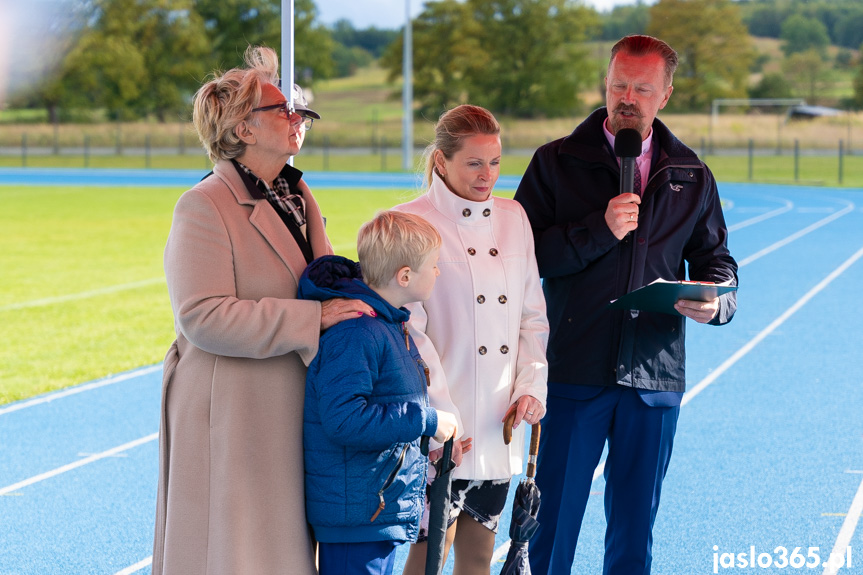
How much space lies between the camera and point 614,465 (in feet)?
12.6

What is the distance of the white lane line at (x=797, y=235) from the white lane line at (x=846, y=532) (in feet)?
27.3

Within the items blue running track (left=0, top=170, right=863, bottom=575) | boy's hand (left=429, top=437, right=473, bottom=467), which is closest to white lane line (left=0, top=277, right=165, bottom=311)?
blue running track (left=0, top=170, right=863, bottom=575)

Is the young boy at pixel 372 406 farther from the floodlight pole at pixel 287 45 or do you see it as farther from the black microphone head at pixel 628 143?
the floodlight pole at pixel 287 45

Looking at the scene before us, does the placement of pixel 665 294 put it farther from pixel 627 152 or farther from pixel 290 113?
pixel 290 113

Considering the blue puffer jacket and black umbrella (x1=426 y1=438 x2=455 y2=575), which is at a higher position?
the blue puffer jacket

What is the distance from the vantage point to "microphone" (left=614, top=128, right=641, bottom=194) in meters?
3.51

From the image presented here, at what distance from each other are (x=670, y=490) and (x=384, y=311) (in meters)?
3.42

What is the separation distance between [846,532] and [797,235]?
15.0 m

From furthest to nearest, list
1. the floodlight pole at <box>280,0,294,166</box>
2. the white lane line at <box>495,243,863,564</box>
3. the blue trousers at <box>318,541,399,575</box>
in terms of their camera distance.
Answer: the white lane line at <box>495,243,863,564</box> < the floodlight pole at <box>280,0,294,166</box> < the blue trousers at <box>318,541,399,575</box>

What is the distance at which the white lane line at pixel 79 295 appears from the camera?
11.9 m

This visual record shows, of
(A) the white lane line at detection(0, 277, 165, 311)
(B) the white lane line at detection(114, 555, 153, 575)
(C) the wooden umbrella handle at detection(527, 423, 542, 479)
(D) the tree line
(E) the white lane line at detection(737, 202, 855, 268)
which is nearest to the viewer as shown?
(C) the wooden umbrella handle at detection(527, 423, 542, 479)

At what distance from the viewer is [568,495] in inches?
151

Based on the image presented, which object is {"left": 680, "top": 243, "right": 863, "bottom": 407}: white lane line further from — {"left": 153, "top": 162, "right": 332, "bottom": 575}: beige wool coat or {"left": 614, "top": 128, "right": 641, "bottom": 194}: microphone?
{"left": 153, "top": 162, "right": 332, "bottom": 575}: beige wool coat

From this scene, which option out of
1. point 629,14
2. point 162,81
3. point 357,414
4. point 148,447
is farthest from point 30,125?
point 357,414
